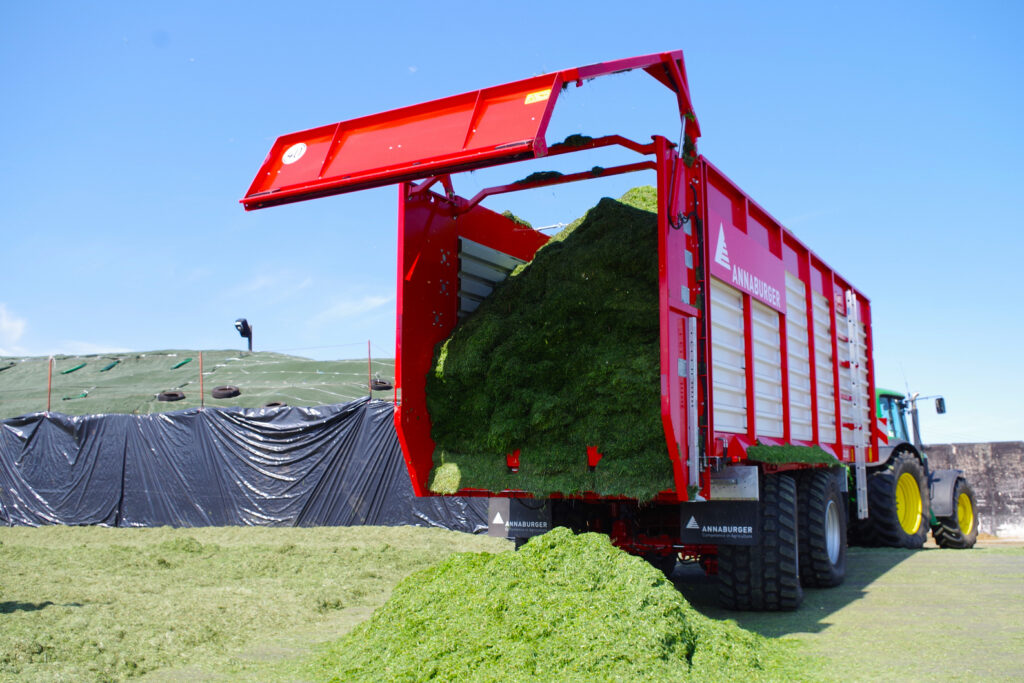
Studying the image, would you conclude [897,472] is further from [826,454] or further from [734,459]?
[734,459]

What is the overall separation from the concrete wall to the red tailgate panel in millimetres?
13976

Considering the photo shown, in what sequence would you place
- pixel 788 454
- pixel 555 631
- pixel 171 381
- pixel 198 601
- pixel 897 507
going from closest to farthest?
pixel 555 631
pixel 788 454
pixel 198 601
pixel 897 507
pixel 171 381

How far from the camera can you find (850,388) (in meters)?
8.37

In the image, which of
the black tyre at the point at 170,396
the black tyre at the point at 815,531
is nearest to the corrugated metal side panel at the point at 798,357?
the black tyre at the point at 815,531

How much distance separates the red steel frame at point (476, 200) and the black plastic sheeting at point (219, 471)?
5703 millimetres

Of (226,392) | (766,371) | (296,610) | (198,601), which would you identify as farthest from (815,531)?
(226,392)

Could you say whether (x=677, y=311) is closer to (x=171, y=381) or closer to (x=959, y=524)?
(x=959, y=524)

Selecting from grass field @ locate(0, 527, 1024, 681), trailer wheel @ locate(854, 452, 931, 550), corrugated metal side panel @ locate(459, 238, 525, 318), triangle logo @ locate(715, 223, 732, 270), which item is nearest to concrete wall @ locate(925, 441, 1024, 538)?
trailer wheel @ locate(854, 452, 931, 550)

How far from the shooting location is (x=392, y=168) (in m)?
4.94

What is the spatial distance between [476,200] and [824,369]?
3.78 m

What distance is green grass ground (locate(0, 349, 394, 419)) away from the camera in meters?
17.1

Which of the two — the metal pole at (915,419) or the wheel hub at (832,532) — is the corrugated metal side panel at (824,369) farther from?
the metal pole at (915,419)

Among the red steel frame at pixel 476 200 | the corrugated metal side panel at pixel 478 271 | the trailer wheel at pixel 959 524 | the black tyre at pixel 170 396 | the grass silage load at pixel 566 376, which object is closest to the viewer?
the red steel frame at pixel 476 200

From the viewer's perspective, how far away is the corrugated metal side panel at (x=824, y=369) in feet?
24.7
